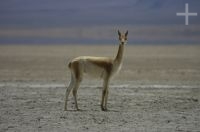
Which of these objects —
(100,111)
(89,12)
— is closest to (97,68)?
(100,111)

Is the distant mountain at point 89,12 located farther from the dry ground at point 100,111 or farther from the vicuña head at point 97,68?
the vicuña head at point 97,68

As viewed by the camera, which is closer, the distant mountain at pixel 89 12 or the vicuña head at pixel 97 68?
the vicuña head at pixel 97 68

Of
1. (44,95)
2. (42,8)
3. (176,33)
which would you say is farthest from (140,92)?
(42,8)

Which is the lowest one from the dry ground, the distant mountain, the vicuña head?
the dry ground

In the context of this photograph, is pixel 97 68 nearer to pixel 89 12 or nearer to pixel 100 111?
pixel 100 111

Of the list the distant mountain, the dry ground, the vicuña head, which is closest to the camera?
the dry ground

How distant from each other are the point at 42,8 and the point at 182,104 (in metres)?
114

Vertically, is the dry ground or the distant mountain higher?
the distant mountain

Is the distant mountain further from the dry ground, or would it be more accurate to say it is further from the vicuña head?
the vicuña head

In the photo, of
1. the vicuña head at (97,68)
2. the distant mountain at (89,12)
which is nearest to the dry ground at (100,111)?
the vicuña head at (97,68)

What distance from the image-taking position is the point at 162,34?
9062cm

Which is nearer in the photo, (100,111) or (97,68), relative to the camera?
(100,111)

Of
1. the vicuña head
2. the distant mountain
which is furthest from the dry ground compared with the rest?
the distant mountain

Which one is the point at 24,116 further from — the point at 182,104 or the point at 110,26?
the point at 110,26
